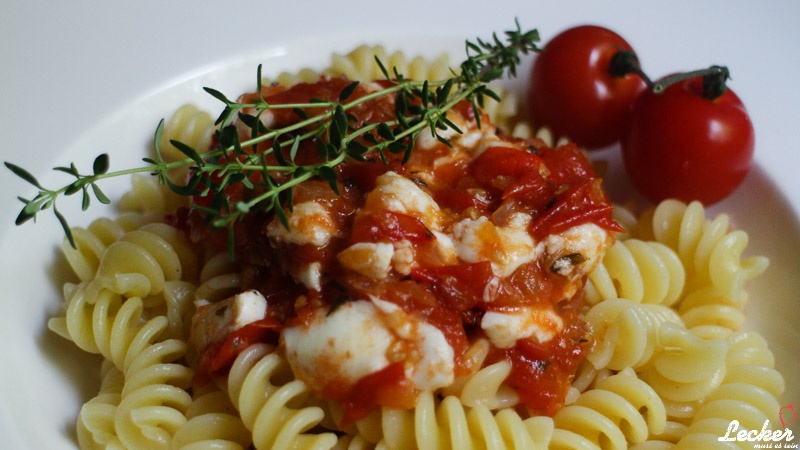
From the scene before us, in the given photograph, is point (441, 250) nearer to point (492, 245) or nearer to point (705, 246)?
point (492, 245)

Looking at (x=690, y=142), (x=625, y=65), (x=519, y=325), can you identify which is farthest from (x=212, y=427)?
(x=625, y=65)

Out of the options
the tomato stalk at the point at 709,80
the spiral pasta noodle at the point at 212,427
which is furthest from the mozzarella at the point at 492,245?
the tomato stalk at the point at 709,80

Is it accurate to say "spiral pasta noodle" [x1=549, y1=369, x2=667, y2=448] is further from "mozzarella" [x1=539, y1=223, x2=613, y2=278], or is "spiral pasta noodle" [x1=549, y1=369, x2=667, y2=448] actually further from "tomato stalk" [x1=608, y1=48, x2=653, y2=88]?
"tomato stalk" [x1=608, y1=48, x2=653, y2=88]

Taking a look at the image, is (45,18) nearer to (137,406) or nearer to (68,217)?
(68,217)

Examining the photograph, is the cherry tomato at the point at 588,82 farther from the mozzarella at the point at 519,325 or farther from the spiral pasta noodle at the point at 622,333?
the mozzarella at the point at 519,325

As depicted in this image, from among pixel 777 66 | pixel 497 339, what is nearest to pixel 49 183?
pixel 497 339
